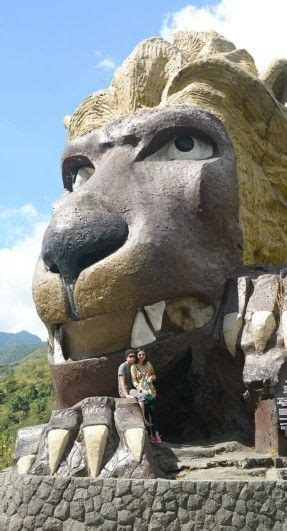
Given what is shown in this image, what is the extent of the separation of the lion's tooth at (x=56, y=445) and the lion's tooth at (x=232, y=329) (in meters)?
1.55

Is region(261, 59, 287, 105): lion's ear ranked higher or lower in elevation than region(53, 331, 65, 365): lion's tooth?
higher

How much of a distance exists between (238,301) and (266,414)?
103 cm

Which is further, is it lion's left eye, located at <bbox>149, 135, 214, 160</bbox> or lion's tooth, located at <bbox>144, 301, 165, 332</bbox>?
lion's left eye, located at <bbox>149, 135, 214, 160</bbox>

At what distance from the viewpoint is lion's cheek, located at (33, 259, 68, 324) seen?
5.68 meters

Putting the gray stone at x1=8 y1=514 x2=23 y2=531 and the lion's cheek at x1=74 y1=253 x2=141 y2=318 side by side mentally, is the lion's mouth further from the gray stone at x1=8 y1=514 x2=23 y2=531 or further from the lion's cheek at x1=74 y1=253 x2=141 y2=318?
the gray stone at x1=8 y1=514 x2=23 y2=531

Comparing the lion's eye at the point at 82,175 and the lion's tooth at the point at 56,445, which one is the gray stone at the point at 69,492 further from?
the lion's eye at the point at 82,175

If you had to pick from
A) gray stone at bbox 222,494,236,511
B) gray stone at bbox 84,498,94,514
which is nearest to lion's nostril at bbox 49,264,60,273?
gray stone at bbox 84,498,94,514

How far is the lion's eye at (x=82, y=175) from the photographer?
6977 mm

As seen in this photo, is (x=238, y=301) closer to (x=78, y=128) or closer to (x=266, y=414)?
(x=266, y=414)

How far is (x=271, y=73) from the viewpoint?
7895 mm

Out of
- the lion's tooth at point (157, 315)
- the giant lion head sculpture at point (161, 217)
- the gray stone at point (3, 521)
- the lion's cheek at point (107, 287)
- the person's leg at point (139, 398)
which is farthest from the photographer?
the lion's tooth at point (157, 315)

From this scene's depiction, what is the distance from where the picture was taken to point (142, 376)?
17.7 ft

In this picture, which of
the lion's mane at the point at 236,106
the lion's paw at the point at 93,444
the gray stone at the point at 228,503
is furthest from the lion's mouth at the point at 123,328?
the gray stone at the point at 228,503

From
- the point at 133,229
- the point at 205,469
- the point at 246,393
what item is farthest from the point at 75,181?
the point at 205,469
